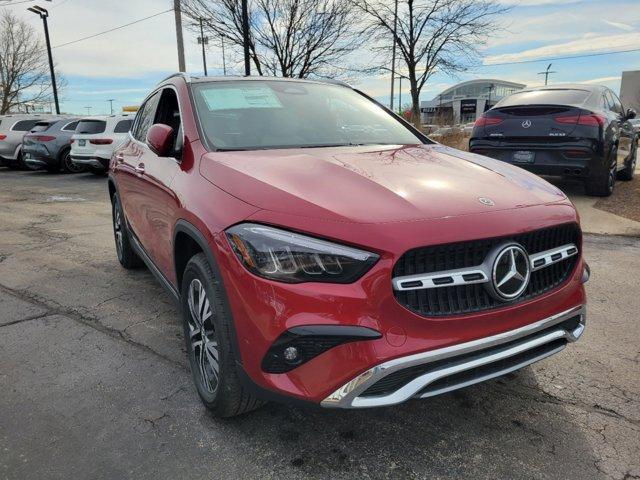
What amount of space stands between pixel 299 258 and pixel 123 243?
3.46 metres

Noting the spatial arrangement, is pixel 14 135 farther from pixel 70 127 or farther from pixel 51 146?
pixel 51 146

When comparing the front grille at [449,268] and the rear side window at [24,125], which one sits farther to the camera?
the rear side window at [24,125]

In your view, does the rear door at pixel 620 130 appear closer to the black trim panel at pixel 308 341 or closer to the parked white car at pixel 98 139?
the black trim panel at pixel 308 341

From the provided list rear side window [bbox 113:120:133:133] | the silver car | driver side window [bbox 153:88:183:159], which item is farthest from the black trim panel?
the silver car

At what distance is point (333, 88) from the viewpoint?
3.87 m

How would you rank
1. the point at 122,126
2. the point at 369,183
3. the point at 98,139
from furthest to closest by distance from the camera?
1. the point at 122,126
2. the point at 98,139
3. the point at 369,183

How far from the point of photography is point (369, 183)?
7.32 ft

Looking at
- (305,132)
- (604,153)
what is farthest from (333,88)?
(604,153)

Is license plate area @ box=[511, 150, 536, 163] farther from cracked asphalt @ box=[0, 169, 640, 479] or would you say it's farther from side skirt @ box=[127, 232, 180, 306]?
side skirt @ box=[127, 232, 180, 306]

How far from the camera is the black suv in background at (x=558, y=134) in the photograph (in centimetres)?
670

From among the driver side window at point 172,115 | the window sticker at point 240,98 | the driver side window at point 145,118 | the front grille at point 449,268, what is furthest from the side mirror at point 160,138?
the front grille at point 449,268

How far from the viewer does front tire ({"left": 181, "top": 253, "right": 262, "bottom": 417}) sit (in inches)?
86.1

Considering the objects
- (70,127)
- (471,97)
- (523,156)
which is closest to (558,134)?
(523,156)

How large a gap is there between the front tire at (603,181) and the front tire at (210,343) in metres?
6.31
